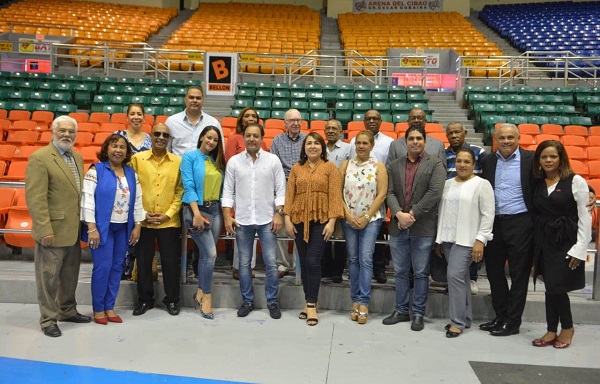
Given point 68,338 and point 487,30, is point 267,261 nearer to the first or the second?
point 68,338

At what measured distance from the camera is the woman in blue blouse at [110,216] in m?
3.94

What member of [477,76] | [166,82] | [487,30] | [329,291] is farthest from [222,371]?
[487,30]

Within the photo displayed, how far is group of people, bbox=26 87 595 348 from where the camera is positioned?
374cm

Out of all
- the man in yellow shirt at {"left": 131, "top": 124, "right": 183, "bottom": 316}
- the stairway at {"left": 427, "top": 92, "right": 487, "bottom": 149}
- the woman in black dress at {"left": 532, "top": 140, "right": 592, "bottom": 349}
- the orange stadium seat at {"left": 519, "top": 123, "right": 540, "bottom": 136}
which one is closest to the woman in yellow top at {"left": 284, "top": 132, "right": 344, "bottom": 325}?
the man in yellow shirt at {"left": 131, "top": 124, "right": 183, "bottom": 316}

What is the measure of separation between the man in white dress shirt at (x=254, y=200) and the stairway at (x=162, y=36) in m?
10.6

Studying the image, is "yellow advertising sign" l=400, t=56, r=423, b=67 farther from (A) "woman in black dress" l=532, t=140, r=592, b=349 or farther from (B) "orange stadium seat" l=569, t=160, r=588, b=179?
(A) "woman in black dress" l=532, t=140, r=592, b=349

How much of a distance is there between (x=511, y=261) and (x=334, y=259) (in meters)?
1.43

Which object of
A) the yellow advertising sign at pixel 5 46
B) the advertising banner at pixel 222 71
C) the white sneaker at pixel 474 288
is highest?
the yellow advertising sign at pixel 5 46

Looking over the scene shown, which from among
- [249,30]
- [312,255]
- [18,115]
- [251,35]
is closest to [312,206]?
[312,255]

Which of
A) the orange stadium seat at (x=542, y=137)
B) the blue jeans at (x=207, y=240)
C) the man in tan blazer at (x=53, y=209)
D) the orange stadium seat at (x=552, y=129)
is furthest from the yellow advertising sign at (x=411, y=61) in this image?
the man in tan blazer at (x=53, y=209)

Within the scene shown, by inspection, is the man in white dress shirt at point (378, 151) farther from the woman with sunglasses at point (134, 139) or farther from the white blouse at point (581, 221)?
the woman with sunglasses at point (134, 139)

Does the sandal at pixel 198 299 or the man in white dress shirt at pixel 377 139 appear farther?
the man in white dress shirt at pixel 377 139

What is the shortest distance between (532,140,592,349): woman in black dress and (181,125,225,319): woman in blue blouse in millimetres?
2279

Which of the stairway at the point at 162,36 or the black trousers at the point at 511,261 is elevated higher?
the stairway at the point at 162,36
